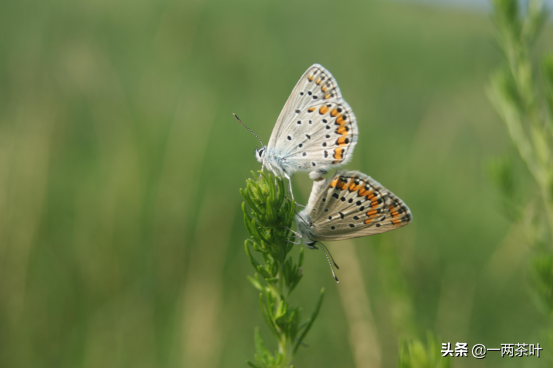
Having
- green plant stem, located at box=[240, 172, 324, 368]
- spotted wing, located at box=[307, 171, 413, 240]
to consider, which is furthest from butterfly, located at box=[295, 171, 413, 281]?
green plant stem, located at box=[240, 172, 324, 368]

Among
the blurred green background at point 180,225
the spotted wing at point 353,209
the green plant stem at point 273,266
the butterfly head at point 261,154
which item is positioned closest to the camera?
the green plant stem at point 273,266

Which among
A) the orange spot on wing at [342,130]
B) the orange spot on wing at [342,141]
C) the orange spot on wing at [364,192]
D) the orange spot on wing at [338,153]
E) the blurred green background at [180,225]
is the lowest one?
the blurred green background at [180,225]

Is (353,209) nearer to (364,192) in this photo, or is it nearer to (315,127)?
(364,192)

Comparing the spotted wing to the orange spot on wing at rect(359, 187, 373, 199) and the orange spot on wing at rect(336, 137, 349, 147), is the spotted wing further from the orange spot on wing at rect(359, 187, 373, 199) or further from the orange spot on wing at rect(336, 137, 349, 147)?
the orange spot on wing at rect(336, 137, 349, 147)

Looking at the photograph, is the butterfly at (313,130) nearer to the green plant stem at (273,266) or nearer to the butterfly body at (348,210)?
the butterfly body at (348,210)

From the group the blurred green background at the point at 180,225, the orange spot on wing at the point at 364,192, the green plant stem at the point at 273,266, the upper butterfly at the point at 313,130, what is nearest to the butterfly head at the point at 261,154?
the upper butterfly at the point at 313,130

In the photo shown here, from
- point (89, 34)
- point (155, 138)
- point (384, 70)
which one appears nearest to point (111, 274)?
point (155, 138)

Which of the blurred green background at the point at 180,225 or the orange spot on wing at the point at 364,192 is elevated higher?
the orange spot on wing at the point at 364,192

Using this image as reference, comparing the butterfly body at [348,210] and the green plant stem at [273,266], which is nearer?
the green plant stem at [273,266]

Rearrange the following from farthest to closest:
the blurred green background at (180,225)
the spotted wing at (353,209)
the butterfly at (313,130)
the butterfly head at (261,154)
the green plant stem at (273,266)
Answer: the blurred green background at (180,225)
the butterfly head at (261,154)
the butterfly at (313,130)
the spotted wing at (353,209)
the green plant stem at (273,266)
